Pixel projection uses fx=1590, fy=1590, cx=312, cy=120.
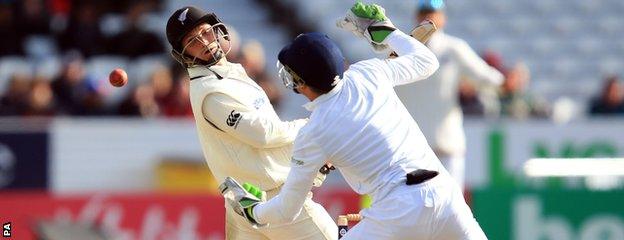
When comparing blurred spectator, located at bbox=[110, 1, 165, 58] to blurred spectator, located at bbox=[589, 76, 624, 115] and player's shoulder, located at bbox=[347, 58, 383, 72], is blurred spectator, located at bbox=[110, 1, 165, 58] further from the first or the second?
player's shoulder, located at bbox=[347, 58, 383, 72]

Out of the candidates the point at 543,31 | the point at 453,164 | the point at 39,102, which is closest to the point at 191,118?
the point at 39,102

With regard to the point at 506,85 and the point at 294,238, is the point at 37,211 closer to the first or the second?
the point at 506,85

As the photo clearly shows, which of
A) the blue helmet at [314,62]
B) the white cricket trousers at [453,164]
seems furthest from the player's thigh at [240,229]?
the white cricket trousers at [453,164]

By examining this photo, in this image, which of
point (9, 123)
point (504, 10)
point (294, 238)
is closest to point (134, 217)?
point (9, 123)

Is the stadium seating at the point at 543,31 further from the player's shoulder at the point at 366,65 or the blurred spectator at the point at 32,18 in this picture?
the player's shoulder at the point at 366,65

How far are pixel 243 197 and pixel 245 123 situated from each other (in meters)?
0.67

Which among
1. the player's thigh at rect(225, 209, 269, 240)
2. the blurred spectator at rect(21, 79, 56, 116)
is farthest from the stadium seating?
the player's thigh at rect(225, 209, 269, 240)

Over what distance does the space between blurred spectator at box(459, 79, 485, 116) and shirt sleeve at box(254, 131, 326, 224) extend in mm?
7895

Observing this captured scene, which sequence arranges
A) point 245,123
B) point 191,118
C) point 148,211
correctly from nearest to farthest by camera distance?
point 245,123
point 148,211
point 191,118

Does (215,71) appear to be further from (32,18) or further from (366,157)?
(32,18)

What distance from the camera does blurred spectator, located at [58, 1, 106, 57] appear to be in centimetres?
1602

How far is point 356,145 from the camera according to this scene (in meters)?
6.35

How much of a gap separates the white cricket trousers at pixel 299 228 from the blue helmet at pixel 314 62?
103 centimetres

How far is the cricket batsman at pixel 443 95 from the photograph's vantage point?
1044cm
